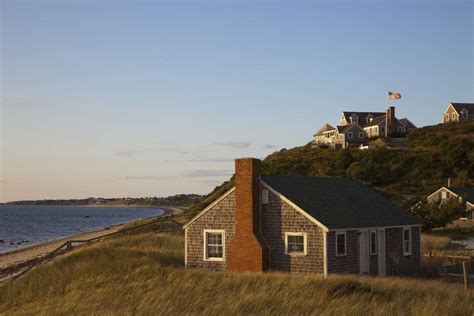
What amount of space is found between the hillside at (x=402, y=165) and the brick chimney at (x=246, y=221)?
178 ft

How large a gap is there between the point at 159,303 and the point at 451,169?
3215 inches

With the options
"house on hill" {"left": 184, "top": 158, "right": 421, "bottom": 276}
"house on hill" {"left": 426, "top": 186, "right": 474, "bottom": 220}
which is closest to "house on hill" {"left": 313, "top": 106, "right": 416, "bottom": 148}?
"house on hill" {"left": 426, "top": 186, "right": 474, "bottom": 220}

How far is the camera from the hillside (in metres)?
90.9

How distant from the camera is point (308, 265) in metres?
28.4

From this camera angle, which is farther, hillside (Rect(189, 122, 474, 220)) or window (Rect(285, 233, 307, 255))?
hillside (Rect(189, 122, 474, 220))

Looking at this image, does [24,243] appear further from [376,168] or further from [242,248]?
[242,248]

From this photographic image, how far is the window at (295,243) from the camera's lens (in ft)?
94.5

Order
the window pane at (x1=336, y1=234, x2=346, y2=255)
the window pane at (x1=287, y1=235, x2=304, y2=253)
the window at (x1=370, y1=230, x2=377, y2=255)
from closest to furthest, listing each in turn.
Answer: the window pane at (x1=336, y1=234, x2=346, y2=255), the window pane at (x1=287, y1=235, x2=304, y2=253), the window at (x1=370, y1=230, x2=377, y2=255)

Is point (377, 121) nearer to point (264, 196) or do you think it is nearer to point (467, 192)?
point (467, 192)

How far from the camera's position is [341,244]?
2891cm

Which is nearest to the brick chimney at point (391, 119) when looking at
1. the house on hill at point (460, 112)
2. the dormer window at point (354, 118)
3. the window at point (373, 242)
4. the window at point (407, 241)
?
the dormer window at point (354, 118)

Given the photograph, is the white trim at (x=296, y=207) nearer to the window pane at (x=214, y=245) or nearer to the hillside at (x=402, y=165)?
the window pane at (x=214, y=245)

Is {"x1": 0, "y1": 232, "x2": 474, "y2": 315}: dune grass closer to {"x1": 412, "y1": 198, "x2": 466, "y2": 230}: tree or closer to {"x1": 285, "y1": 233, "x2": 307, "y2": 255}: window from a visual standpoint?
{"x1": 285, "y1": 233, "x2": 307, "y2": 255}: window

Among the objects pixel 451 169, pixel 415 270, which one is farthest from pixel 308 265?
pixel 451 169
